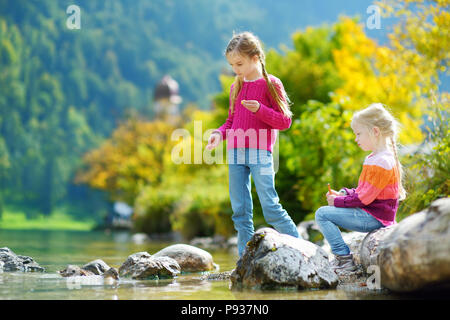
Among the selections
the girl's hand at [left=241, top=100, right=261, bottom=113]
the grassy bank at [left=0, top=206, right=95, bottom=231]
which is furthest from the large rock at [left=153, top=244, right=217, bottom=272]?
the grassy bank at [left=0, top=206, right=95, bottom=231]

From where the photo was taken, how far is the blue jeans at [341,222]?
4590 mm

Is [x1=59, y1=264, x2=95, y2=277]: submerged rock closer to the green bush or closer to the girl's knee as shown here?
the girl's knee

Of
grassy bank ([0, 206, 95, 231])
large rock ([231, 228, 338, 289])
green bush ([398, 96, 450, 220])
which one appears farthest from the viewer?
grassy bank ([0, 206, 95, 231])

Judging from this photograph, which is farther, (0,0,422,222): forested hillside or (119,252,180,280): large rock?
(0,0,422,222): forested hillside

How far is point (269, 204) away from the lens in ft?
15.4

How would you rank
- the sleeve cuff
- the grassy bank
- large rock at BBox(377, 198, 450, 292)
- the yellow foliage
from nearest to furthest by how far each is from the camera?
large rock at BBox(377, 198, 450, 292) < the sleeve cuff < the yellow foliage < the grassy bank

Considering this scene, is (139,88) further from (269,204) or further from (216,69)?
(269,204)

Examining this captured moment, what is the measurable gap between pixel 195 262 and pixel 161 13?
11775cm

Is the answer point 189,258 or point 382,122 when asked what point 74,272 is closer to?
point 189,258

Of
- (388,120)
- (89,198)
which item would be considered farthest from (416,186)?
(89,198)

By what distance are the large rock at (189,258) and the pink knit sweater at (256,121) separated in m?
1.56

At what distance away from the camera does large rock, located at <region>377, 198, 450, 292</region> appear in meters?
3.46

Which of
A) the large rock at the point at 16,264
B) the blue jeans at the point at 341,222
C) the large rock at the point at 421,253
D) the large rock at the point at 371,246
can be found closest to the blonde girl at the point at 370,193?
the blue jeans at the point at 341,222

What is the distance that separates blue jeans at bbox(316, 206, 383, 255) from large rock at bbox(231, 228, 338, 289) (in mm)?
347
